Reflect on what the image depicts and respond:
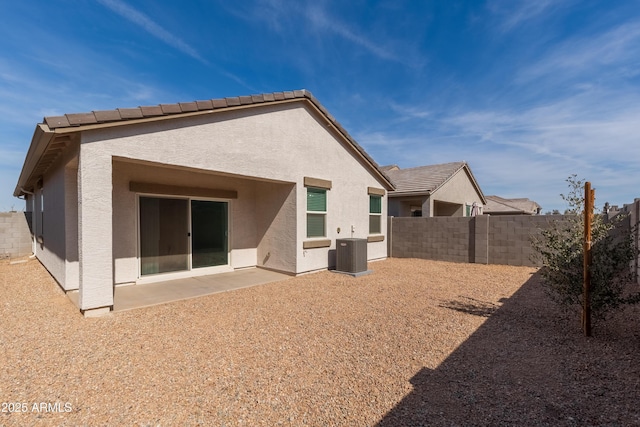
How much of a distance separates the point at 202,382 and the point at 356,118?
58.0 ft

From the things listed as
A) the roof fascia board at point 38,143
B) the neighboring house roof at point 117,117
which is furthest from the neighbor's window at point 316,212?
the roof fascia board at point 38,143

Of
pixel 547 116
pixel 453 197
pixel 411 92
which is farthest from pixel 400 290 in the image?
pixel 453 197

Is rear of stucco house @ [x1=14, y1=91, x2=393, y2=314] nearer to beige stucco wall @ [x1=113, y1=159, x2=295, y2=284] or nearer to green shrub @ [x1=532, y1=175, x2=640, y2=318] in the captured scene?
beige stucco wall @ [x1=113, y1=159, x2=295, y2=284]

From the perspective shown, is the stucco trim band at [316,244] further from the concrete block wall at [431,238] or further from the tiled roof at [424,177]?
the tiled roof at [424,177]

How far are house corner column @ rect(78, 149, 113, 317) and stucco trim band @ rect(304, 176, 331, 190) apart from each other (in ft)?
17.7

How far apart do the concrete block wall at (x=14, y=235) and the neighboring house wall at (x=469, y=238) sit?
59.6ft

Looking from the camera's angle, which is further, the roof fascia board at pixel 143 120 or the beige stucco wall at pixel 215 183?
the beige stucco wall at pixel 215 183

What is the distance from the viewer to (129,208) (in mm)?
7945

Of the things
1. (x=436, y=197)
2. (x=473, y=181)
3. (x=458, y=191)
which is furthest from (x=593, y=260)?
(x=473, y=181)

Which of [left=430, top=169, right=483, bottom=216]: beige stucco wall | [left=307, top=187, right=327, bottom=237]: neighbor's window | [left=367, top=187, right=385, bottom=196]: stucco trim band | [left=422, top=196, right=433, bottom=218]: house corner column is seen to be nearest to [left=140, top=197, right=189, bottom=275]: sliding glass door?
[left=307, top=187, right=327, bottom=237]: neighbor's window

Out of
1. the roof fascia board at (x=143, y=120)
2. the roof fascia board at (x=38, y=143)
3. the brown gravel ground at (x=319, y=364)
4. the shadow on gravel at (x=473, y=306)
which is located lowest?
the shadow on gravel at (x=473, y=306)

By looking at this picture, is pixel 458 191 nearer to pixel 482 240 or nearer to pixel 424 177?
pixel 424 177

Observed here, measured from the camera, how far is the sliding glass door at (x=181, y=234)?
27.5ft

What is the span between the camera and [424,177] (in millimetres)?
19234
